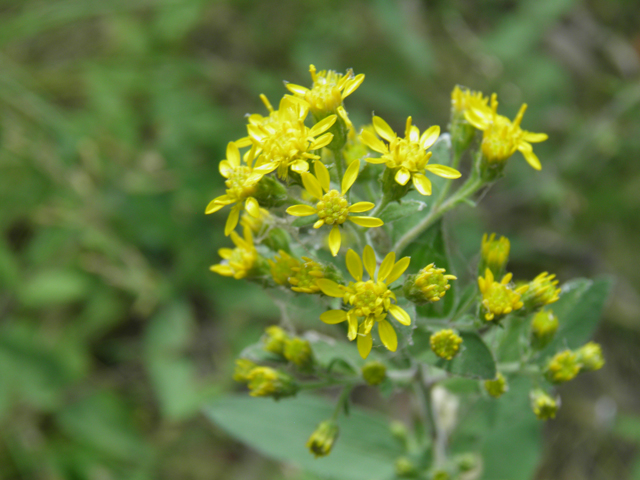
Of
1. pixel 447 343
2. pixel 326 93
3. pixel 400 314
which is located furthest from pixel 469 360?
pixel 326 93

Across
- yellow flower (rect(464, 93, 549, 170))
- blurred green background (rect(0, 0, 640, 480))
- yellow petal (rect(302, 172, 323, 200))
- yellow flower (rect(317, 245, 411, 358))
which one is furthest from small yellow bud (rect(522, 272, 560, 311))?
blurred green background (rect(0, 0, 640, 480))

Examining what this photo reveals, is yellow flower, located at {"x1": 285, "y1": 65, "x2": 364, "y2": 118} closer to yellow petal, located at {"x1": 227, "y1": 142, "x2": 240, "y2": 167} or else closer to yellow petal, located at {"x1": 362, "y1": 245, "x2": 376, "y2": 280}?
yellow petal, located at {"x1": 227, "y1": 142, "x2": 240, "y2": 167}

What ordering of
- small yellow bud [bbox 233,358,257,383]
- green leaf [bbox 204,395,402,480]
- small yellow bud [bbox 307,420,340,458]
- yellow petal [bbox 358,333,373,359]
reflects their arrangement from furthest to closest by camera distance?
green leaf [bbox 204,395,402,480] → small yellow bud [bbox 233,358,257,383] → small yellow bud [bbox 307,420,340,458] → yellow petal [bbox 358,333,373,359]

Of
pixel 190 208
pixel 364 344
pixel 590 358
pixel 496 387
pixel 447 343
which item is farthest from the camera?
pixel 190 208

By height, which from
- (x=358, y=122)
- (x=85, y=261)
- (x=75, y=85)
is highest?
(x=358, y=122)

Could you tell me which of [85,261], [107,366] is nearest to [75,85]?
A: [85,261]

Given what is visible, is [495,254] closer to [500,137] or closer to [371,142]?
[500,137]

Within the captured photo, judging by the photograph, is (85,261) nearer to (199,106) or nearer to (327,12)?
(199,106)
